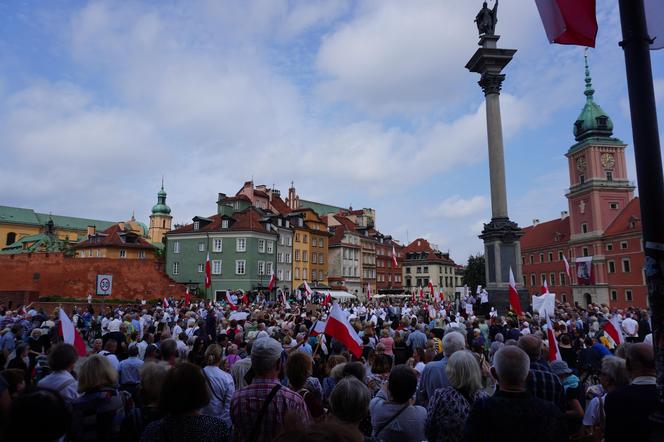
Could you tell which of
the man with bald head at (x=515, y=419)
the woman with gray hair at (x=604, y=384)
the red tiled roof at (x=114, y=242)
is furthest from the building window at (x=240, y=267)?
the man with bald head at (x=515, y=419)

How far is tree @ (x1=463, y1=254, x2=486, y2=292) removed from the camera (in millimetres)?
78375

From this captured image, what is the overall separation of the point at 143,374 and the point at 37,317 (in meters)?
18.5

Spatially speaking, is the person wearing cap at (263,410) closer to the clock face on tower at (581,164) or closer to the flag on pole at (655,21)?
the flag on pole at (655,21)

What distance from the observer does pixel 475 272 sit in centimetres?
8062

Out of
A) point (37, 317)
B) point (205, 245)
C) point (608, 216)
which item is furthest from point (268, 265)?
point (608, 216)

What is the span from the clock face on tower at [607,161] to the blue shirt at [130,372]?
279 ft

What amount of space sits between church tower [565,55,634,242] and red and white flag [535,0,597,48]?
7809cm

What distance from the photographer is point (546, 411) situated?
10.5 ft

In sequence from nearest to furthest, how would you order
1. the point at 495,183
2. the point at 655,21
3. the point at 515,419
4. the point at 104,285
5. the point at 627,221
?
the point at 515,419 < the point at 655,21 < the point at 495,183 < the point at 104,285 < the point at 627,221

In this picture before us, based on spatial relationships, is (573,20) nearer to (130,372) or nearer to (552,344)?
(552,344)

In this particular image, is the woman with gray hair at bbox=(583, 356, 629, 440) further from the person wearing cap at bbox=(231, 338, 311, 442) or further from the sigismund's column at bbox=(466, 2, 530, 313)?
the sigismund's column at bbox=(466, 2, 530, 313)

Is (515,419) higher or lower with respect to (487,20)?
lower

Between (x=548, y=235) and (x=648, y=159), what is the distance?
92849mm

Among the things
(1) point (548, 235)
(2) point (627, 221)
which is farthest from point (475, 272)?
(2) point (627, 221)
